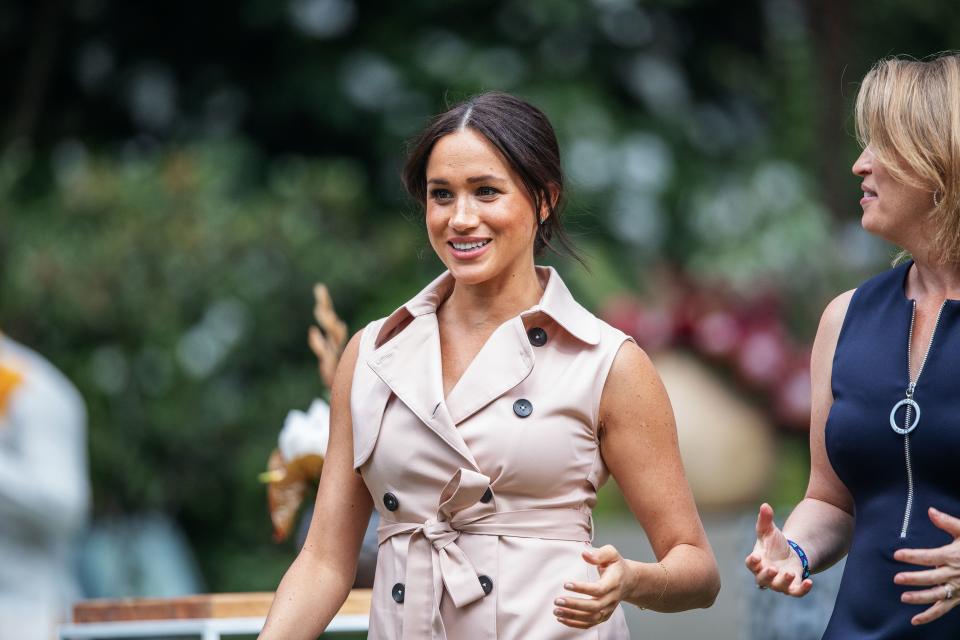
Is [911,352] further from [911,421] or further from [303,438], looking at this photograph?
[303,438]

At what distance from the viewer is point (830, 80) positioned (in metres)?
9.32

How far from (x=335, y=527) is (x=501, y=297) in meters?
0.52

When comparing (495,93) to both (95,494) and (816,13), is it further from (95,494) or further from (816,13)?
(816,13)

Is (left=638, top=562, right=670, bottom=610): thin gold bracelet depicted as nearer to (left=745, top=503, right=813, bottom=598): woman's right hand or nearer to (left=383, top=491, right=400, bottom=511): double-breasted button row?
(left=745, top=503, right=813, bottom=598): woman's right hand

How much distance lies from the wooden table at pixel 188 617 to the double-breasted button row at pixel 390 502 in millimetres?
691

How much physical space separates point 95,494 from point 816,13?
492cm

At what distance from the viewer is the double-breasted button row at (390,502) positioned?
2904 millimetres

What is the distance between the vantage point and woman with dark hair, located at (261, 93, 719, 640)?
2.83 m

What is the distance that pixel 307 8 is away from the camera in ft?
29.7

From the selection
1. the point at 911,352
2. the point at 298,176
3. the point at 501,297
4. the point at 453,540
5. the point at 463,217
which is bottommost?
the point at 453,540

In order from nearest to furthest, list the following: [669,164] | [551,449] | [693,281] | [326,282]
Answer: [551,449] → [693,281] → [326,282] → [669,164]

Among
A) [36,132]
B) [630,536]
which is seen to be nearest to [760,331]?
[630,536]

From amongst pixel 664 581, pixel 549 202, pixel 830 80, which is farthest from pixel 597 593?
pixel 830 80

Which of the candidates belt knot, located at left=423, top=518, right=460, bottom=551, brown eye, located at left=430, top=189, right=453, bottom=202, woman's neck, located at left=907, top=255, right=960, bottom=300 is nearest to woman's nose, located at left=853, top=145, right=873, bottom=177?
woman's neck, located at left=907, top=255, right=960, bottom=300
